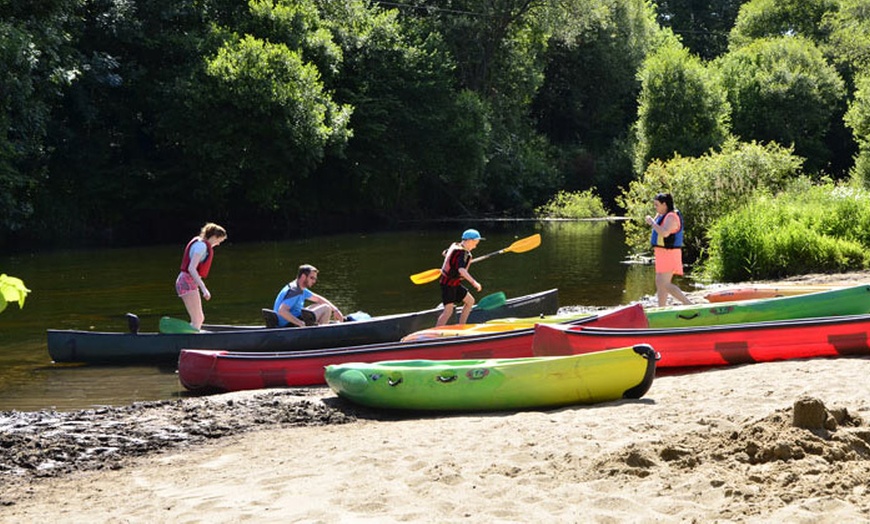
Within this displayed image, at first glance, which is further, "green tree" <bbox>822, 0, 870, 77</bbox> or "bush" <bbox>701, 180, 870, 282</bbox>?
"green tree" <bbox>822, 0, 870, 77</bbox>

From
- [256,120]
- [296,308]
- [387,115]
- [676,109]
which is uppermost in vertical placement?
[676,109]

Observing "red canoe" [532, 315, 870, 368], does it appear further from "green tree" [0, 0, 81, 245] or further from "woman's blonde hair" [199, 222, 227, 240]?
"green tree" [0, 0, 81, 245]

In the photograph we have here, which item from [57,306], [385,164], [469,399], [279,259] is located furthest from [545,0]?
[469,399]

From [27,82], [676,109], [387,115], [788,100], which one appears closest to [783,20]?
[788,100]

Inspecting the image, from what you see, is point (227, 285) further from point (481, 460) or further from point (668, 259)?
point (481, 460)

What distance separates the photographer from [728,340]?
967 centimetres

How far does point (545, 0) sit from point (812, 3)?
67.5ft

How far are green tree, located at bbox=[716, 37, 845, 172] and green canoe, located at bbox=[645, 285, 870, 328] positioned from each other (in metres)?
41.2

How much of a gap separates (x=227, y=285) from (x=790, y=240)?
34.9ft

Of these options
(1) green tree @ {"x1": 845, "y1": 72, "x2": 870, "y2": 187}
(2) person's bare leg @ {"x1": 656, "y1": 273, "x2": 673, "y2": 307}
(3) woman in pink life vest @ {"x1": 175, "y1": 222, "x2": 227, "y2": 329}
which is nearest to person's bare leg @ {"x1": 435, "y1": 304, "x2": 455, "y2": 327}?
(2) person's bare leg @ {"x1": 656, "y1": 273, "x2": 673, "y2": 307}

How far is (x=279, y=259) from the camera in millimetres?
27516

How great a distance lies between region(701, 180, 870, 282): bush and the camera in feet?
60.3

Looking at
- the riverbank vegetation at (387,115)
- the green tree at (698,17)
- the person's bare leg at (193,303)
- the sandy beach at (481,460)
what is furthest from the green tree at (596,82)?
the sandy beach at (481,460)

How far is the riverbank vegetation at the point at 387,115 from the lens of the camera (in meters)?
29.8
